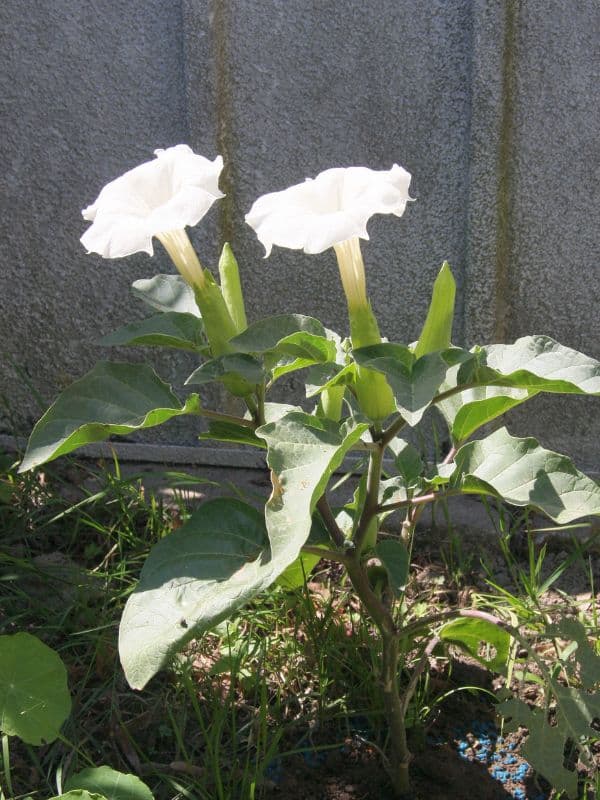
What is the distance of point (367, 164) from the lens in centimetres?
250

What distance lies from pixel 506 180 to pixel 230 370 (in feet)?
5.18

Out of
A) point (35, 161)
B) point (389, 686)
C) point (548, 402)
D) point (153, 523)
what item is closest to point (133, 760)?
point (389, 686)

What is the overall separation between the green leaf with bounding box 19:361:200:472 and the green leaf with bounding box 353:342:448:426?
0.87ft

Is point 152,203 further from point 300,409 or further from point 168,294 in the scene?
point 300,409

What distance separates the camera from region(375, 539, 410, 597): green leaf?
1.26 meters

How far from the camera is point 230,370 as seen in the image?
1172 mm

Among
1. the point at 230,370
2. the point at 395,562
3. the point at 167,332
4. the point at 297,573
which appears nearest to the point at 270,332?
the point at 230,370

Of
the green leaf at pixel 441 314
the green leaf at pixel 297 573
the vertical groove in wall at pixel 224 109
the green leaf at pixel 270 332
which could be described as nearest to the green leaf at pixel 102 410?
the green leaf at pixel 270 332

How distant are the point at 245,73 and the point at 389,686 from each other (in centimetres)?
184

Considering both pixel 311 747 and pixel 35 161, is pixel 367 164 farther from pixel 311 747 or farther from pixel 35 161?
pixel 311 747

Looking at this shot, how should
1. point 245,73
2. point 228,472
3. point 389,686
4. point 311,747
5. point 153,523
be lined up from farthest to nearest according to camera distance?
point 228,472, point 245,73, point 153,523, point 311,747, point 389,686

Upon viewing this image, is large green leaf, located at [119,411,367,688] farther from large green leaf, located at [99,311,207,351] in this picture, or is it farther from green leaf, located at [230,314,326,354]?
large green leaf, located at [99,311,207,351]

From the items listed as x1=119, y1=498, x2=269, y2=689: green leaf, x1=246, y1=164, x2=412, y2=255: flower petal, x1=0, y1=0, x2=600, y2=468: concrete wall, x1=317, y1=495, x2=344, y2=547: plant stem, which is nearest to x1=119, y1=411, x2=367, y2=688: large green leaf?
x1=119, y1=498, x2=269, y2=689: green leaf

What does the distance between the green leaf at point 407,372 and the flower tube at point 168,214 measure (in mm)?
256
